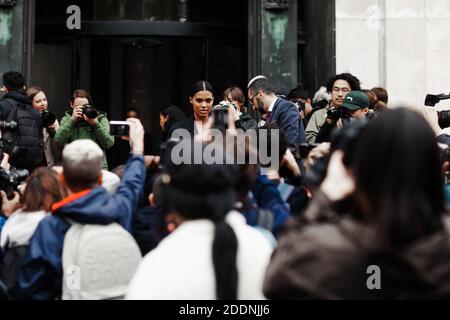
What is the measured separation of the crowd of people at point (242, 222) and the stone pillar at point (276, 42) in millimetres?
5927

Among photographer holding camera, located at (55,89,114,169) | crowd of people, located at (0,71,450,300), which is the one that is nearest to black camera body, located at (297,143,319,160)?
crowd of people, located at (0,71,450,300)

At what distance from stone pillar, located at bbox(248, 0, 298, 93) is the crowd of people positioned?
5927mm

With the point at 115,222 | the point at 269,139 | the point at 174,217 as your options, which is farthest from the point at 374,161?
the point at 269,139

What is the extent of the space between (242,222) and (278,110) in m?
5.00

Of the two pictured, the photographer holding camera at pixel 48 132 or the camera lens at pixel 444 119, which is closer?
the camera lens at pixel 444 119

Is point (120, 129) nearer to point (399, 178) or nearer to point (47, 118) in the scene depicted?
point (399, 178)

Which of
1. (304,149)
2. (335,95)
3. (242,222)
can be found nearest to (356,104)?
(335,95)

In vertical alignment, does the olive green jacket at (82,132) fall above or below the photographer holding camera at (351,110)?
below

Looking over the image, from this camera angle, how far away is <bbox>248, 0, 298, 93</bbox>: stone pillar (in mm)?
12391

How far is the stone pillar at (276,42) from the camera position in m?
12.4

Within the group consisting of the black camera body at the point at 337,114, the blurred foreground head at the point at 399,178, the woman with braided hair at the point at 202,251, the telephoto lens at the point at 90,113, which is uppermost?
the telephoto lens at the point at 90,113

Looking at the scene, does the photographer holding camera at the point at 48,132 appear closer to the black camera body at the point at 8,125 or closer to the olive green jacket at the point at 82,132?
the olive green jacket at the point at 82,132

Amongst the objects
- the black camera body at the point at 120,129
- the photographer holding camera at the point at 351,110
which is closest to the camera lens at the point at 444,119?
the photographer holding camera at the point at 351,110

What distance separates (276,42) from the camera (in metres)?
12.4
